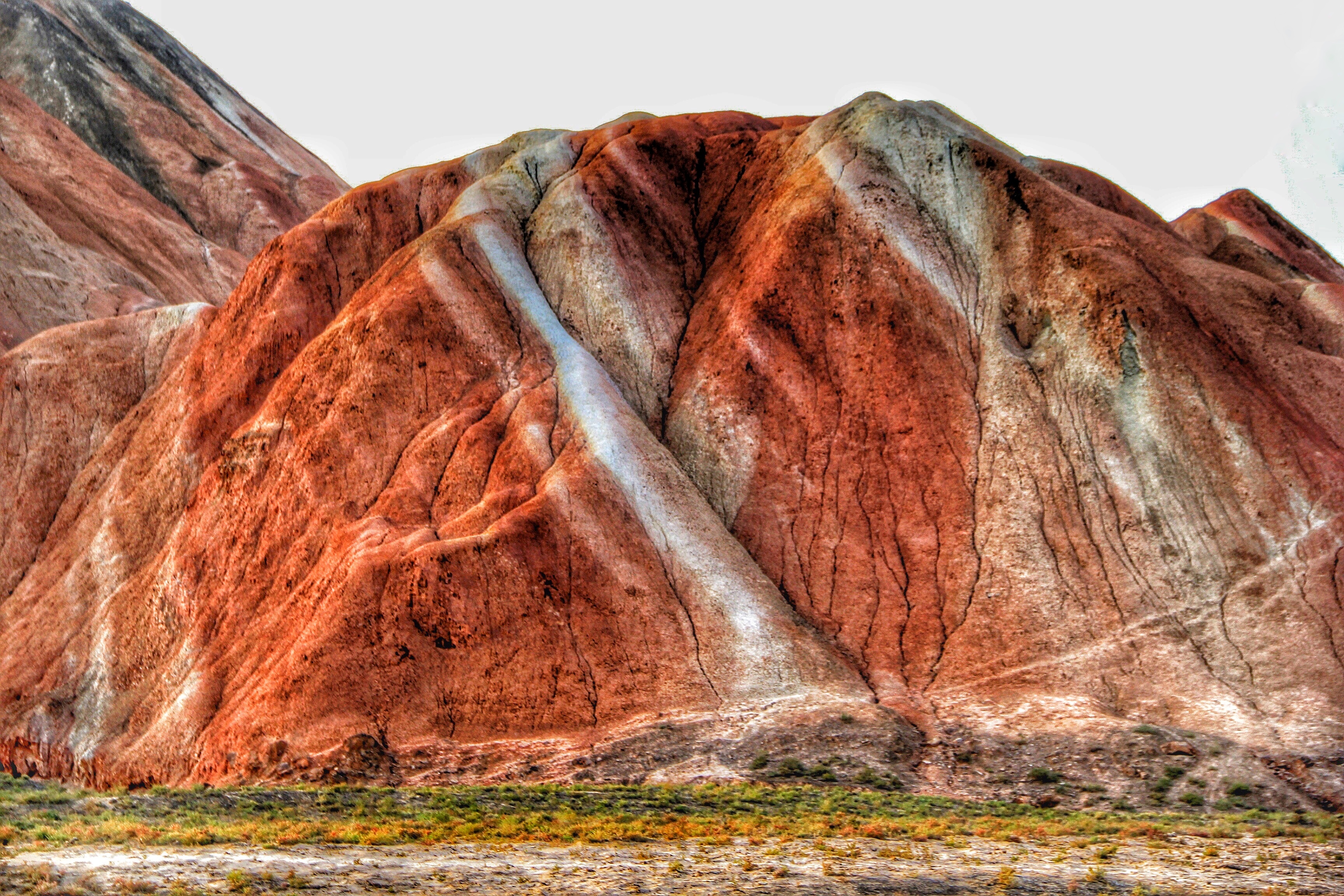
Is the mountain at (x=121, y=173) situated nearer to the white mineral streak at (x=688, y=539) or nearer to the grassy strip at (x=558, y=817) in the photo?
the white mineral streak at (x=688, y=539)

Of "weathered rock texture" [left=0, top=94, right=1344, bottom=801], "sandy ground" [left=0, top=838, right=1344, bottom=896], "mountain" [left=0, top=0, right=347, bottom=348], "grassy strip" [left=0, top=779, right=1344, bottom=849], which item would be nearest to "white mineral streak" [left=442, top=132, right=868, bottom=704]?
"weathered rock texture" [left=0, top=94, right=1344, bottom=801]

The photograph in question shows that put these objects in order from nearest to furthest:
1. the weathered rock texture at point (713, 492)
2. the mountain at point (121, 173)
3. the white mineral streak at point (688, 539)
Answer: the weathered rock texture at point (713, 492) < the white mineral streak at point (688, 539) < the mountain at point (121, 173)

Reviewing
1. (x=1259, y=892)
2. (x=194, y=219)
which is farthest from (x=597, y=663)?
(x=194, y=219)

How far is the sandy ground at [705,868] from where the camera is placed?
52.8ft

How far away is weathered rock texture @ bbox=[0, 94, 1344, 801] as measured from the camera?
29703mm

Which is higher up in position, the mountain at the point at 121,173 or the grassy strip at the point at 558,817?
the mountain at the point at 121,173

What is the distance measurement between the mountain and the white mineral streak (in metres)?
29.6

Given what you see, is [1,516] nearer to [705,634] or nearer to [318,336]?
[318,336]

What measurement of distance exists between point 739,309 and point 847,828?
2103 centimetres

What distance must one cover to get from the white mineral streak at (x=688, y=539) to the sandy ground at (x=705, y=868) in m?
9.58

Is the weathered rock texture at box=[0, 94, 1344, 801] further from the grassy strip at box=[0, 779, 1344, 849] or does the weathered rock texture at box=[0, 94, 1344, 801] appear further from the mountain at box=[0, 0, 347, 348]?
the mountain at box=[0, 0, 347, 348]

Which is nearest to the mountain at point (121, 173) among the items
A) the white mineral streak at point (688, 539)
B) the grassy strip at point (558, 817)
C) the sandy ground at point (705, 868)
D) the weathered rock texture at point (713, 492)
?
the weathered rock texture at point (713, 492)

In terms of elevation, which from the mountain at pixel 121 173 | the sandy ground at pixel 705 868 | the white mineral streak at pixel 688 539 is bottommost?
the sandy ground at pixel 705 868

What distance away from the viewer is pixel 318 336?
4084cm
